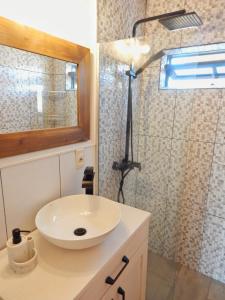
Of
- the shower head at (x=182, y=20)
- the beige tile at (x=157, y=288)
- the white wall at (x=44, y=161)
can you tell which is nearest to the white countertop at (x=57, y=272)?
the white wall at (x=44, y=161)

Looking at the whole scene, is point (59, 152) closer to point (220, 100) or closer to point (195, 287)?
point (220, 100)

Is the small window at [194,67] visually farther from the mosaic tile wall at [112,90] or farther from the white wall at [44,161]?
the white wall at [44,161]

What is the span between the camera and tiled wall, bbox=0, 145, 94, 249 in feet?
3.13

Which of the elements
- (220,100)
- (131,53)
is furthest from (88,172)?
(220,100)

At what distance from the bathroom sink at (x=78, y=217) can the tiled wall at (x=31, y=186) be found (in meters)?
0.08

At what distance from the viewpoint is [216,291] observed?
1.71 meters

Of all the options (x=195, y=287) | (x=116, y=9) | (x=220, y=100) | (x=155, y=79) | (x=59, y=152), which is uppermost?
(x=116, y=9)

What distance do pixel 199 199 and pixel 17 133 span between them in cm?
153

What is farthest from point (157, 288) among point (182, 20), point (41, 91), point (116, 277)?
point (182, 20)

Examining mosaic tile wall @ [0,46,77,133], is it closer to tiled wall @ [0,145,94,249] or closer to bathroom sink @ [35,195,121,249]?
tiled wall @ [0,145,94,249]

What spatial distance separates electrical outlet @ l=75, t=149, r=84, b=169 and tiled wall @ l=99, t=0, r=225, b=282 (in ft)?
0.71

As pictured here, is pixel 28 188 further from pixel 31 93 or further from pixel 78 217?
pixel 31 93

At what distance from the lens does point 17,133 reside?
958mm

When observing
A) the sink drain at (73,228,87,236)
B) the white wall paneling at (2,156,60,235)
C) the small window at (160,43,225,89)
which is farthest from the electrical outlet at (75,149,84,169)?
the small window at (160,43,225,89)
